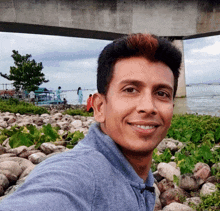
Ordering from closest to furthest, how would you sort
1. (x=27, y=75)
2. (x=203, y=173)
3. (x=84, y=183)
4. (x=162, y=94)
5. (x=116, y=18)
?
(x=84, y=183)
(x=162, y=94)
(x=203, y=173)
(x=116, y=18)
(x=27, y=75)

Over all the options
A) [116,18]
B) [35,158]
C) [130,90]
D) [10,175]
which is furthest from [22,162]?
[116,18]

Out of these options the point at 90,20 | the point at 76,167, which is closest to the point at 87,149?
the point at 76,167

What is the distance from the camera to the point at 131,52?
3.56 feet

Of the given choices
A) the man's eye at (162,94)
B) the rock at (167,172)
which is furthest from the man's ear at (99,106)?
the rock at (167,172)

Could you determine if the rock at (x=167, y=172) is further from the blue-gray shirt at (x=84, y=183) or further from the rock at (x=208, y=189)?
the blue-gray shirt at (x=84, y=183)

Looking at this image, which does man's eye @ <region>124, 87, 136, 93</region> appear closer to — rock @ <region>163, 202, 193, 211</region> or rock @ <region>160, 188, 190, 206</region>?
rock @ <region>163, 202, 193, 211</region>

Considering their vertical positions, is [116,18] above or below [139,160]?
above

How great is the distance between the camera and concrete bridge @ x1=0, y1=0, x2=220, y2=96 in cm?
1341

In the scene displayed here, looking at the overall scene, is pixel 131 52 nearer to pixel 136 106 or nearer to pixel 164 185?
pixel 136 106

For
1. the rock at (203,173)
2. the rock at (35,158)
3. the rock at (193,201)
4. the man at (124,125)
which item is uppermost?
the man at (124,125)

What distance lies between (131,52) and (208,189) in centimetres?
172

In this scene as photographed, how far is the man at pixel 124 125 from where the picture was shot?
811 mm

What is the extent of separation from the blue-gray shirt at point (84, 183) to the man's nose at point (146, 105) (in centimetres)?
19

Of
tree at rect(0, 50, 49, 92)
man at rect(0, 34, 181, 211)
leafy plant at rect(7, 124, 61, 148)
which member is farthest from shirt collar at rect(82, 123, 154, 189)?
tree at rect(0, 50, 49, 92)
